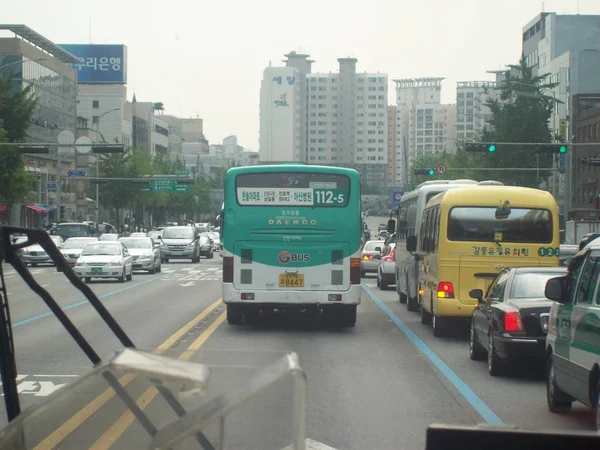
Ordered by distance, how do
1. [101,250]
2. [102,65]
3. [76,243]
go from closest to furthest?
1. [101,250]
2. [76,243]
3. [102,65]

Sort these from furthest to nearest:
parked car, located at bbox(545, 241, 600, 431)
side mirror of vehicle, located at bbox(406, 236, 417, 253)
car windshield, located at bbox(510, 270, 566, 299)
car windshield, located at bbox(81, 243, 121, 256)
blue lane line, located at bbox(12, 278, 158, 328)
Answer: car windshield, located at bbox(81, 243, 121, 256)
side mirror of vehicle, located at bbox(406, 236, 417, 253)
blue lane line, located at bbox(12, 278, 158, 328)
car windshield, located at bbox(510, 270, 566, 299)
parked car, located at bbox(545, 241, 600, 431)

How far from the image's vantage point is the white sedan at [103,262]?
38.0m

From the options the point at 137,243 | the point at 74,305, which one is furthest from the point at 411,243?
the point at 137,243

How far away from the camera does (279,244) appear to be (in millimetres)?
20062

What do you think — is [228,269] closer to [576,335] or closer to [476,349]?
[476,349]

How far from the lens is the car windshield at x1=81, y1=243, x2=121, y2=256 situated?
128 feet

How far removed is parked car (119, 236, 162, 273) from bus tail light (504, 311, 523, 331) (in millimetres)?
32751

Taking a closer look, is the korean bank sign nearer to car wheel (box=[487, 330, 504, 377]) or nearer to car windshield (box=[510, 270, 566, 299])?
car windshield (box=[510, 270, 566, 299])

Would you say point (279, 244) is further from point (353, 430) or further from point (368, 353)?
point (353, 430)

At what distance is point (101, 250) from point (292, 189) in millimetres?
20118

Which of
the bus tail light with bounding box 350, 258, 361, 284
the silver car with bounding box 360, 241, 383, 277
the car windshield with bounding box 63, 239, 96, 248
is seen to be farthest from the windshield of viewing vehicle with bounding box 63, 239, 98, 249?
the bus tail light with bounding box 350, 258, 361, 284

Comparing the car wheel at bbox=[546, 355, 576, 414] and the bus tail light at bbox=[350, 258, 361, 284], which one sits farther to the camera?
the bus tail light at bbox=[350, 258, 361, 284]

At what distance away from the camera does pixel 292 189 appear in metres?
20.2

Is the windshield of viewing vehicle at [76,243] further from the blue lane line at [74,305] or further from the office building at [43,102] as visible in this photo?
the office building at [43,102]
